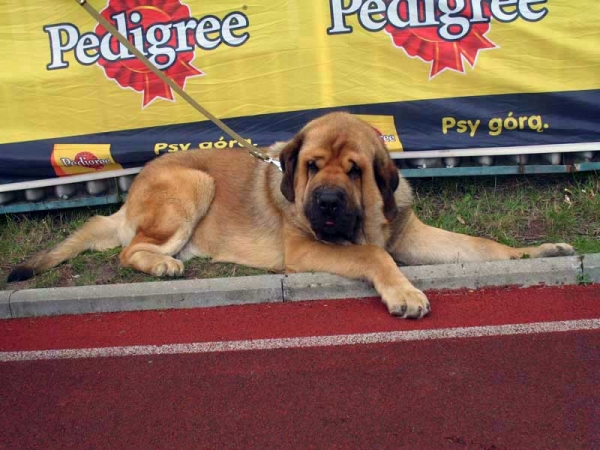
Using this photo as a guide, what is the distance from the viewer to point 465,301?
14.7 feet

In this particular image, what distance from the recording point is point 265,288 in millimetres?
4773

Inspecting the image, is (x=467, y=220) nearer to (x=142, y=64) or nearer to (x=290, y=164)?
(x=290, y=164)

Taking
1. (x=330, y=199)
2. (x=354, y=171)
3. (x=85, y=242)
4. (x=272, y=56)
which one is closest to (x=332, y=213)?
(x=330, y=199)

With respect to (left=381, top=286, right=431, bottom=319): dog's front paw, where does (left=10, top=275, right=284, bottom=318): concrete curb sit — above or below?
below

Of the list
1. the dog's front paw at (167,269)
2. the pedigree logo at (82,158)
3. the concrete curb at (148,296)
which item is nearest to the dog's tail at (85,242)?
the concrete curb at (148,296)

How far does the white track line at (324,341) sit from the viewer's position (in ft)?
12.9

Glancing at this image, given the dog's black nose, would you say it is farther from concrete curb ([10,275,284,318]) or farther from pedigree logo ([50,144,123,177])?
pedigree logo ([50,144,123,177])

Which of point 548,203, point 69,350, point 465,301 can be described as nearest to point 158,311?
point 69,350

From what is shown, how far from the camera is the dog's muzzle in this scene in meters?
4.26

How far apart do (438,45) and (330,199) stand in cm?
253

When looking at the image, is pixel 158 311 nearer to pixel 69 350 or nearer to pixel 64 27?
pixel 69 350

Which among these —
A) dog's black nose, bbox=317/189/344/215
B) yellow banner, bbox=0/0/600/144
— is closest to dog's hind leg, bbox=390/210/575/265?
dog's black nose, bbox=317/189/344/215

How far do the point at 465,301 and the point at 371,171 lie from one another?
3.43ft

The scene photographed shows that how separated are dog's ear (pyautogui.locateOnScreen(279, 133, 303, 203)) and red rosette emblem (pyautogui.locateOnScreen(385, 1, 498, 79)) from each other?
1918 mm
